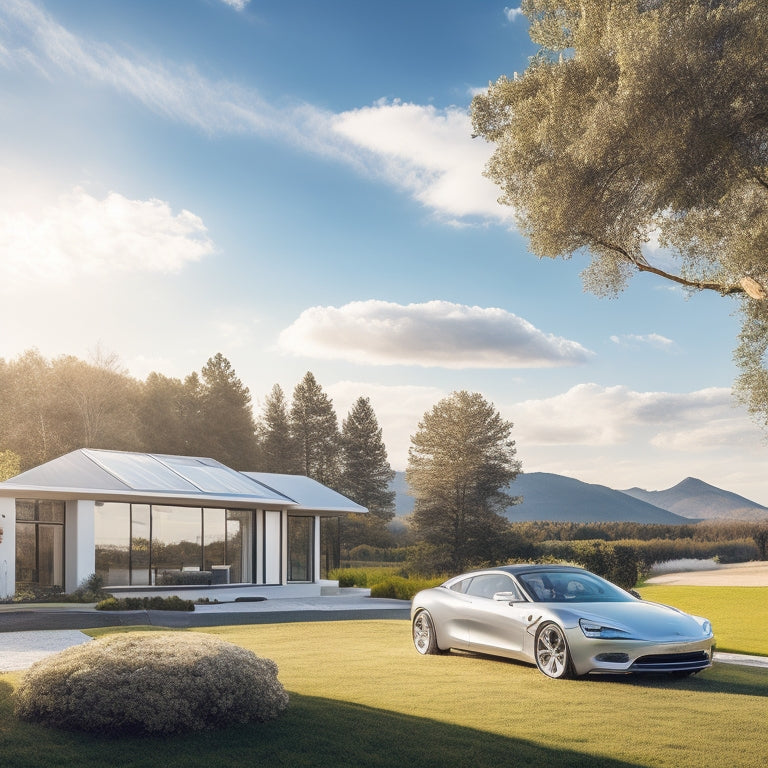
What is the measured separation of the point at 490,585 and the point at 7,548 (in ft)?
54.5

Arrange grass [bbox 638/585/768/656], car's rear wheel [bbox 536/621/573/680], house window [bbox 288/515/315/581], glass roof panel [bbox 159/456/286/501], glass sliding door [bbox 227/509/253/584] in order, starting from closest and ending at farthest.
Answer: car's rear wheel [bbox 536/621/573/680]
grass [bbox 638/585/768/656]
glass roof panel [bbox 159/456/286/501]
glass sliding door [bbox 227/509/253/584]
house window [bbox 288/515/315/581]

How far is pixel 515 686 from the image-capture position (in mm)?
9508

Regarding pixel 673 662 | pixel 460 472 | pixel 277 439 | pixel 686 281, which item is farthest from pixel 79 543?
pixel 277 439

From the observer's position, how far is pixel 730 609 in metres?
23.2

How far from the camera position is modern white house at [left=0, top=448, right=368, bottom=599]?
25.3m

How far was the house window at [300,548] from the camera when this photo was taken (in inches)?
1288

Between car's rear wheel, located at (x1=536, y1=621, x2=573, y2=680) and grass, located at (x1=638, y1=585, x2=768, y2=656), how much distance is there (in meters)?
6.48

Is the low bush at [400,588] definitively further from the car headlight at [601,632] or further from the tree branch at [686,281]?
the car headlight at [601,632]

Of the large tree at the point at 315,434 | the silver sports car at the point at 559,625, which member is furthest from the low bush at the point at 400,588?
the large tree at the point at 315,434

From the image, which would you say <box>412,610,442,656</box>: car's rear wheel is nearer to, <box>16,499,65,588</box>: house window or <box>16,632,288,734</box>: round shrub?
<box>16,632,288,734</box>: round shrub

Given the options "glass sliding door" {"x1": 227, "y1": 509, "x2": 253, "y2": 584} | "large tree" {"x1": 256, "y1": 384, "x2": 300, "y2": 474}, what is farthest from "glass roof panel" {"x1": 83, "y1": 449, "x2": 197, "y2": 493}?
"large tree" {"x1": 256, "y1": 384, "x2": 300, "y2": 474}

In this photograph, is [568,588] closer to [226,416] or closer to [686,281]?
[686,281]

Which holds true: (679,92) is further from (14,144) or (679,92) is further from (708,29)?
(14,144)

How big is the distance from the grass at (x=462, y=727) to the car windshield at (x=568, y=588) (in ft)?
3.17
